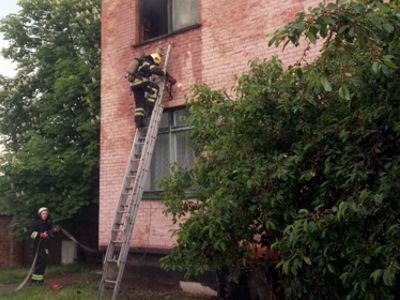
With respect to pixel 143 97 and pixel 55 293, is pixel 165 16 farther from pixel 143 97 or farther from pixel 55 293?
pixel 55 293

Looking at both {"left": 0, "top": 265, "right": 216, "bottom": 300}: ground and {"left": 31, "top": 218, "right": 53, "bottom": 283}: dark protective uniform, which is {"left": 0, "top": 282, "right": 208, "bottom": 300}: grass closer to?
{"left": 0, "top": 265, "right": 216, "bottom": 300}: ground

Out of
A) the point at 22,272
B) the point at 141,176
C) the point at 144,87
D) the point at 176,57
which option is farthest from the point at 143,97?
the point at 22,272

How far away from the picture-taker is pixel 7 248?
14023 millimetres

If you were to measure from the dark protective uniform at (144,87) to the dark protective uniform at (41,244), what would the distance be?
3.71 meters

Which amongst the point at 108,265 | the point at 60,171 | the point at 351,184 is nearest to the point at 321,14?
the point at 351,184

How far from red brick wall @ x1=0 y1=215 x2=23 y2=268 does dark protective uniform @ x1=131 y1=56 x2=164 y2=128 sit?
7229 mm

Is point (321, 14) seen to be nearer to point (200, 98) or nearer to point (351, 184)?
point (351, 184)

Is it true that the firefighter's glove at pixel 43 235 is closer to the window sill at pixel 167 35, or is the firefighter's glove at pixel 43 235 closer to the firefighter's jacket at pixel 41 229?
the firefighter's jacket at pixel 41 229

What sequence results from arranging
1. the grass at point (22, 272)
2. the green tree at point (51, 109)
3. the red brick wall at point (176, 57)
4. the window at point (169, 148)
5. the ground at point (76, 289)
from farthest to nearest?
the green tree at point (51, 109) → the grass at point (22, 272) → the window at point (169, 148) → the ground at point (76, 289) → the red brick wall at point (176, 57)

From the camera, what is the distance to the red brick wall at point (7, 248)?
1390 centimetres

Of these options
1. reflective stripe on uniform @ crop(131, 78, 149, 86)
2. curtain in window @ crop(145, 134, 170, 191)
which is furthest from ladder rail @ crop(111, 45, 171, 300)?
curtain in window @ crop(145, 134, 170, 191)

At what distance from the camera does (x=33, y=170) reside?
41.8ft

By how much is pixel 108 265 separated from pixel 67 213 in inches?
200

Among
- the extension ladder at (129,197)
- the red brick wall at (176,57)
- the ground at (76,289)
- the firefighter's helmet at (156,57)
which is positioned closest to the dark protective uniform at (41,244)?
the ground at (76,289)
